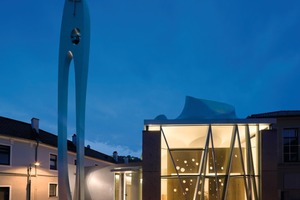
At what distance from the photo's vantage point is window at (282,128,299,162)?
974 inches

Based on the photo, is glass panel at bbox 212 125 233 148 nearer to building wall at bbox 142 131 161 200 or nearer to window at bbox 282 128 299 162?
building wall at bbox 142 131 161 200

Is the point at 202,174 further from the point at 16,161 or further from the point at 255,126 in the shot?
the point at 16,161

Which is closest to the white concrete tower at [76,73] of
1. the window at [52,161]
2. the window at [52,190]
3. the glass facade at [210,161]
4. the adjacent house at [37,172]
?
the adjacent house at [37,172]

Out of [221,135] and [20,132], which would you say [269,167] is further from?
[20,132]

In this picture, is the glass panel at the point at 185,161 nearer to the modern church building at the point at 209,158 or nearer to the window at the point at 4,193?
the modern church building at the point at 209,158

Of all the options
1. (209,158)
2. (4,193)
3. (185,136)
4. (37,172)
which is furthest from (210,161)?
(37,172)

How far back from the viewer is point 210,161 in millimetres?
16781

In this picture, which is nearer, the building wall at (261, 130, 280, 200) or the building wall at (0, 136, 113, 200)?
the building wall at (261, 130, 280, 200)

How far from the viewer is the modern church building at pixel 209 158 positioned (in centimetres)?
1620

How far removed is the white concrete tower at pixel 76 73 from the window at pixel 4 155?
476 inches

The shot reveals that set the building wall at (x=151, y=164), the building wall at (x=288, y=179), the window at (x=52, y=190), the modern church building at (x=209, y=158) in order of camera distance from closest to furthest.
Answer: the building wall at (x=151, y=164), the modern church building at (x=209, y=158), the building wall at (x=288, y=179), the window at (x=52, y=190)

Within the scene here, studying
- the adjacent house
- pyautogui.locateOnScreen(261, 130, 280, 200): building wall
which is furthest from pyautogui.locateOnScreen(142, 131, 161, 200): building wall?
the adjacent house

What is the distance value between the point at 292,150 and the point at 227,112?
28.3ft

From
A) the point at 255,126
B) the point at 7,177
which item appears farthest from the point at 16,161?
the point at 255,126
